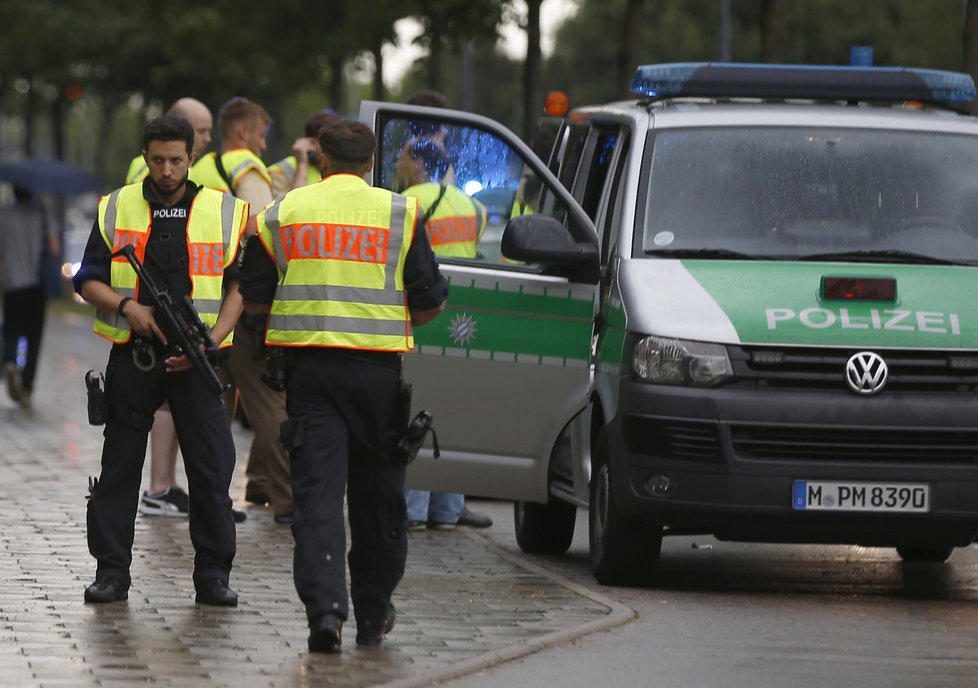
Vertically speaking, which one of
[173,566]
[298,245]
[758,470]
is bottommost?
[173,566]

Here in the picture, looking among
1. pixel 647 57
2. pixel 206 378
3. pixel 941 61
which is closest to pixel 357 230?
pixel 206 378

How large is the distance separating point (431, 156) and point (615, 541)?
211 centimetres

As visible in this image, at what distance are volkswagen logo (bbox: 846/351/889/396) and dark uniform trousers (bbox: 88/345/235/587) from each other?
2.34m

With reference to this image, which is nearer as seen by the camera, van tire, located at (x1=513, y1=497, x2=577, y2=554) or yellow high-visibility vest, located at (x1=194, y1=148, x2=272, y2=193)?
van tire, located at (x1=513, y1=497, x2=577, y2=554)

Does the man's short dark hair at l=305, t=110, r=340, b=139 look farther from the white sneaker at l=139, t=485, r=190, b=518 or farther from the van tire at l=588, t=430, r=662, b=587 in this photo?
the van tire at l=588, t=430, r=662, b=587

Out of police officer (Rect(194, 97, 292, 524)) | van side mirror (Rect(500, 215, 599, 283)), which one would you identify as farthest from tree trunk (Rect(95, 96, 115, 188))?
van side mirror (Rect(500, 215, 599, 283))

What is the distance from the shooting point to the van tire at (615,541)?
8719 mm

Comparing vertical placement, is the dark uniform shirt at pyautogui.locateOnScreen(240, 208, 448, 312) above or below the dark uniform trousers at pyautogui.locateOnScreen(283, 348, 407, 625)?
above

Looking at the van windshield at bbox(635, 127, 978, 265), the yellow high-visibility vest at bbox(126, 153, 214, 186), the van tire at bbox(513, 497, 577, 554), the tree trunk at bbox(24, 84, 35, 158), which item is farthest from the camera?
the tree trunk at bbox(24, 84, 35, 158)

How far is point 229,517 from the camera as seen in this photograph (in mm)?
7992

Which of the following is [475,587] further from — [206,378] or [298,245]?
[298,245]

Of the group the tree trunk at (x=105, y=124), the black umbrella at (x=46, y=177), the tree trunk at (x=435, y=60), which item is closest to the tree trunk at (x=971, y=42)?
the black umbrella at (x=46, y=177)

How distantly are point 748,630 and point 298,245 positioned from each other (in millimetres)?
2160

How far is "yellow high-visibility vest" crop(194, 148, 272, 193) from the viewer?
1112 cm
